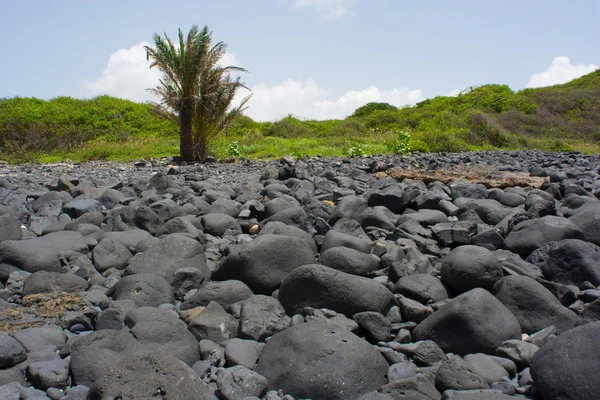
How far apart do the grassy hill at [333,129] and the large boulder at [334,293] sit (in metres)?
10.7

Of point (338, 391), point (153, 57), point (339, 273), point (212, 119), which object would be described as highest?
point (153, 57)

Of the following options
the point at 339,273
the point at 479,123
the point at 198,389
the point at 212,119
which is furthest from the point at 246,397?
the point at 479,123

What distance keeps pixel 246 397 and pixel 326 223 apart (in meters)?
2.76

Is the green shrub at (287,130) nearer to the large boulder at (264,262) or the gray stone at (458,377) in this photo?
the large boulder at (264,262)

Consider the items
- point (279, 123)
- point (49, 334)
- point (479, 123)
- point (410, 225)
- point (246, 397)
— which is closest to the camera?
point (246, 397)

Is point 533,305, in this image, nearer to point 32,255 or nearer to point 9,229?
point 32,255

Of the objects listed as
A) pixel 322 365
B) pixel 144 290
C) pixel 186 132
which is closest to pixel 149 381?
pixel 322 365

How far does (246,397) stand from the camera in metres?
Answer: 2.29

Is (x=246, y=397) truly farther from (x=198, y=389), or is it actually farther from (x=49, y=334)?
(x=49, y=334)

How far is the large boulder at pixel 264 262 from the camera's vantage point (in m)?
3.67

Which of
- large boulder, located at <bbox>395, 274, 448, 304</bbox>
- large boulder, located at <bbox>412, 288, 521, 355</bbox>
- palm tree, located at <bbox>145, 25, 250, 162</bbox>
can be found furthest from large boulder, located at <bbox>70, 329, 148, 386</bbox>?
palm tree, located at <bbox>145, 25, 250, 162</bbox>

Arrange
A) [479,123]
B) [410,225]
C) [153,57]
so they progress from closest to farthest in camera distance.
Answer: [410,225], [153,57], [479,123]

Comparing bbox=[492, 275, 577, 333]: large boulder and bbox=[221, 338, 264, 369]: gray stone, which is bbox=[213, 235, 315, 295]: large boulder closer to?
bbox=[221, 338, 264, 369]: gray stone

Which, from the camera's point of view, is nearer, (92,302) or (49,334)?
(49,334)
